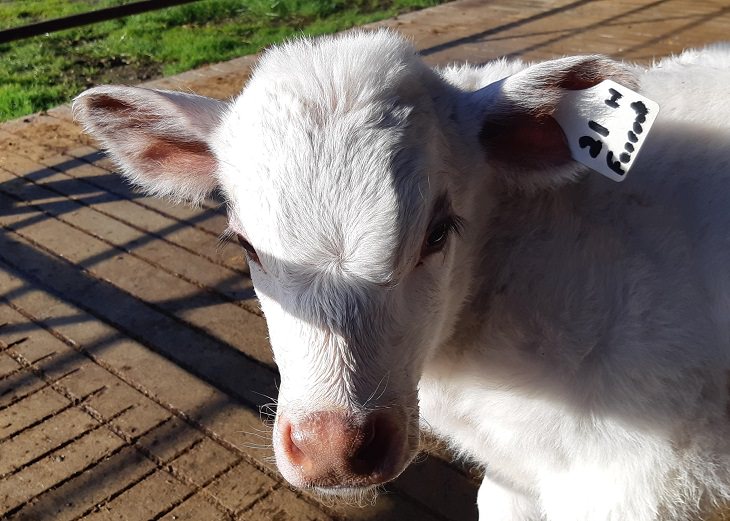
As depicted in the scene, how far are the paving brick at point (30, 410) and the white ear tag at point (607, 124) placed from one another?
240cm

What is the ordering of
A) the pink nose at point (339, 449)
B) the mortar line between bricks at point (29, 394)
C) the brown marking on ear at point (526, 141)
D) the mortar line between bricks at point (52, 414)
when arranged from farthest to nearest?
the mortar line between bricks at point (29, 394), the mortar line between bricks at point (52, 414), the brown marking on ear at point (526, 141), the pink nose at point (339, 449)

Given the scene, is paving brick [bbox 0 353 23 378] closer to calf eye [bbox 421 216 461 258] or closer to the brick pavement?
the brick pavement

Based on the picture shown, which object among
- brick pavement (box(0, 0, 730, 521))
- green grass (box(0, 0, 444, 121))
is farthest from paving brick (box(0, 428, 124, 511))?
green grass (box(0, 0, 444, 121))

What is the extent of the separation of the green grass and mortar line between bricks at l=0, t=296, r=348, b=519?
11.6 ft

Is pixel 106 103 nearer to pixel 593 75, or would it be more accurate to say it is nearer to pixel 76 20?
pixel 593 75

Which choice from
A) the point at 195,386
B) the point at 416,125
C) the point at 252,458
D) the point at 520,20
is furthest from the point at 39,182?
the point at 520,20

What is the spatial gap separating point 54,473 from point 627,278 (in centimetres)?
220

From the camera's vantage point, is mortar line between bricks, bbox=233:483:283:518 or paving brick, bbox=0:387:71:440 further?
paving brick, bbox=0:387:71:440

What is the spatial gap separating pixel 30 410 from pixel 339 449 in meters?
2.14

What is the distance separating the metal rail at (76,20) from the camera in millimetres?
4652

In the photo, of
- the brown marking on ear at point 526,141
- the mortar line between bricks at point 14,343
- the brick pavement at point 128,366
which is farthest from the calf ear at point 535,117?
the mortar line between bricks at point 14,343

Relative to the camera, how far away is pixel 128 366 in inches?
141

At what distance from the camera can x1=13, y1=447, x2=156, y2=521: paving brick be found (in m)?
2.81

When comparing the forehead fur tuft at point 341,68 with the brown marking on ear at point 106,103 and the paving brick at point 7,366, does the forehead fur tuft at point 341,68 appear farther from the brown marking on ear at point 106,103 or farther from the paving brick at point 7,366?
the paving brick at point 7,366
